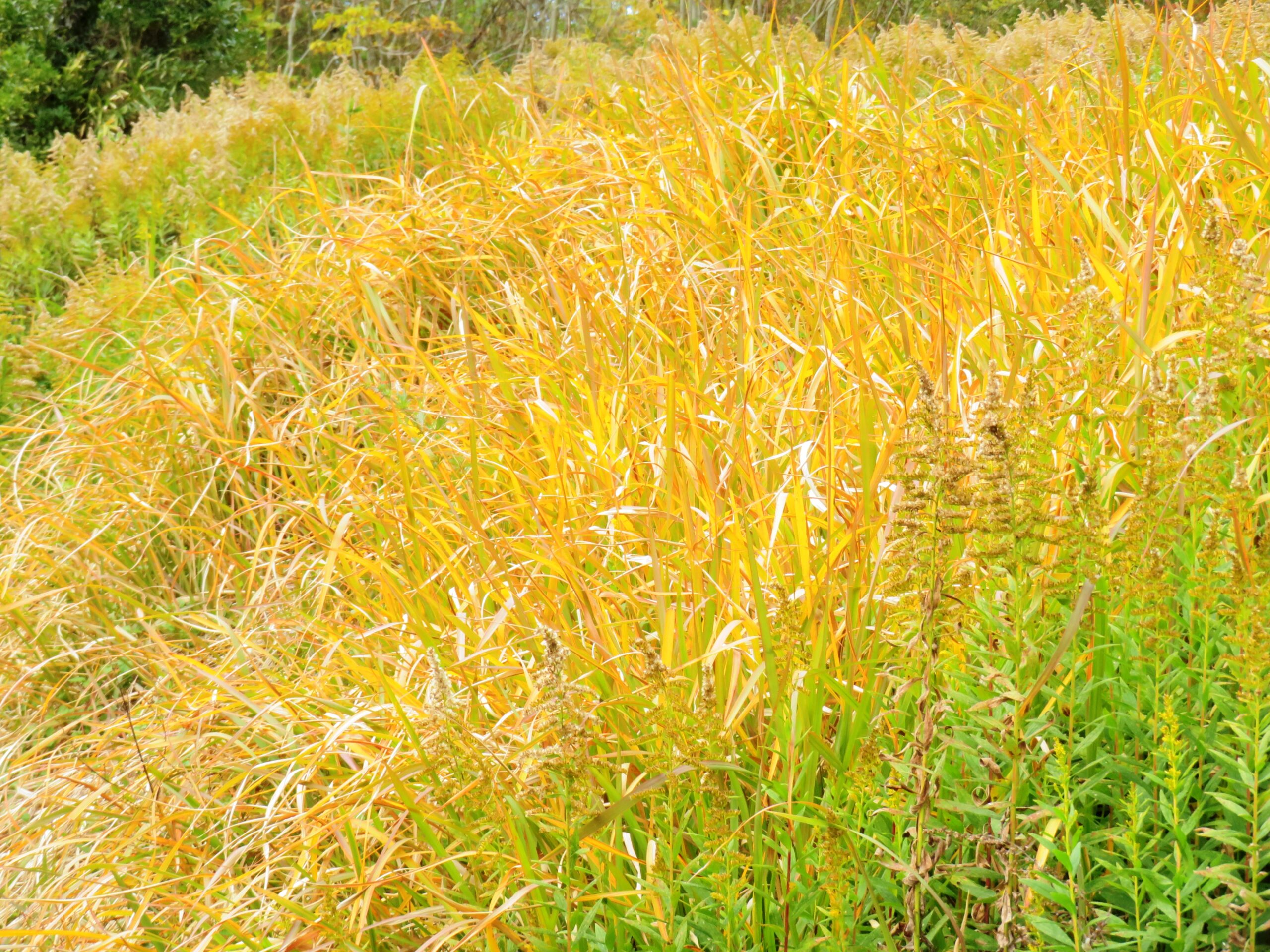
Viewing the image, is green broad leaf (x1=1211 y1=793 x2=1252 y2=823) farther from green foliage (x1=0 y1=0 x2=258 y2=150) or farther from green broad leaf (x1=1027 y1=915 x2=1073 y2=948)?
green foliage (x1=0 y1=0 x2=258 y2=150)

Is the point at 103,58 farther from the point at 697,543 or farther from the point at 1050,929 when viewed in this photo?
the point at 1050,929

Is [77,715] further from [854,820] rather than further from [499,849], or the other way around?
[854,820]

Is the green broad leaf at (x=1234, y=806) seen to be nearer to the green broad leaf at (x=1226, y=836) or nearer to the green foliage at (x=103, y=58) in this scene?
the green broad leaf at (x=1226, y=836)

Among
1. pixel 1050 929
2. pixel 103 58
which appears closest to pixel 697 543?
pixel 1050 929

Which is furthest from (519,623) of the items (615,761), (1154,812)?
(1154,812)

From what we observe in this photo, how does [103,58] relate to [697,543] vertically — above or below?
above

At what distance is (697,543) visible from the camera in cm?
205

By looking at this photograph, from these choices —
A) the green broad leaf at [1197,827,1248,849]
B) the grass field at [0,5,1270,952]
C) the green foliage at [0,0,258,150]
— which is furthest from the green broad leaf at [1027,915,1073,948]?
the green foliage at [0,0,258,150]

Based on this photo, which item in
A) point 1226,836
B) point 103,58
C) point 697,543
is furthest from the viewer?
point 103,58

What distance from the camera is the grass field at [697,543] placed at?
1.53 metres

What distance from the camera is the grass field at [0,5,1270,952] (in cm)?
153

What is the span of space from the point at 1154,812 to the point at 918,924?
0.38 meters

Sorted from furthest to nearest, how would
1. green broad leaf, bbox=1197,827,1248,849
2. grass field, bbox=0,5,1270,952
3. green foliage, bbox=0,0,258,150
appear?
green foliage, bbox=0,0,258,150
grass field, bbox=0,5,1270,952
green broad leaf, bbox=1197,827,1248,849

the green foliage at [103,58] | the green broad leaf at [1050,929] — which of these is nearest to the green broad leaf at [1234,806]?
the green broad leaf at [1050,929]
